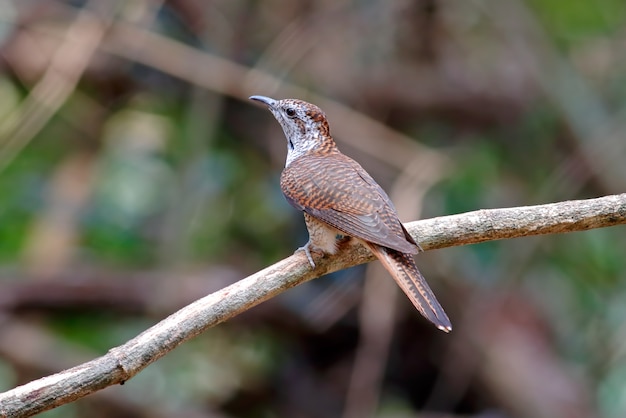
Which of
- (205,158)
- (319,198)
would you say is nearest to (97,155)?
(205,158)

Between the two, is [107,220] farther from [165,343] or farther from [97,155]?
[165,343]

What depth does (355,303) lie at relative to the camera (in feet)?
20.9

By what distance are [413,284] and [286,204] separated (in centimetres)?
386

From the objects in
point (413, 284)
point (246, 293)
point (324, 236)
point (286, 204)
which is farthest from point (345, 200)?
point (286, 204)

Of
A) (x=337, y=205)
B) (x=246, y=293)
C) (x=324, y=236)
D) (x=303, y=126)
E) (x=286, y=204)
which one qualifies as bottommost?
(x=246, y=293)

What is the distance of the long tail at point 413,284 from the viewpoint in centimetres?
279

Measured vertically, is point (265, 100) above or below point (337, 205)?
above

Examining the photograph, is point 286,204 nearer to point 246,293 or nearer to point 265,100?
point 265,100

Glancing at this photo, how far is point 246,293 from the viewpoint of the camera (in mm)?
2809

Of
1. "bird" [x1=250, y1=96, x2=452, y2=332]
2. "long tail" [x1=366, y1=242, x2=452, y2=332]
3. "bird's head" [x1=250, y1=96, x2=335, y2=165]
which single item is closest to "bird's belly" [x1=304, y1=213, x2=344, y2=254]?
"bird" [x1=250, y1=96, x2=452, y2=332]

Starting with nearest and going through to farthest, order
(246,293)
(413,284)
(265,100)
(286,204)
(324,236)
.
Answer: (246,293), (413,284), (324,236), (265,100), (286,204)

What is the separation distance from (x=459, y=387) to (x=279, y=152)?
7.17 ft

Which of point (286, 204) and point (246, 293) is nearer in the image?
point (246, 293)

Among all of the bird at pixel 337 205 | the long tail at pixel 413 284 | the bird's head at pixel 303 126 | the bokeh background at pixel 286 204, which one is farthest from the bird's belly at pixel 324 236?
the bokeh background at pixel 286 204
